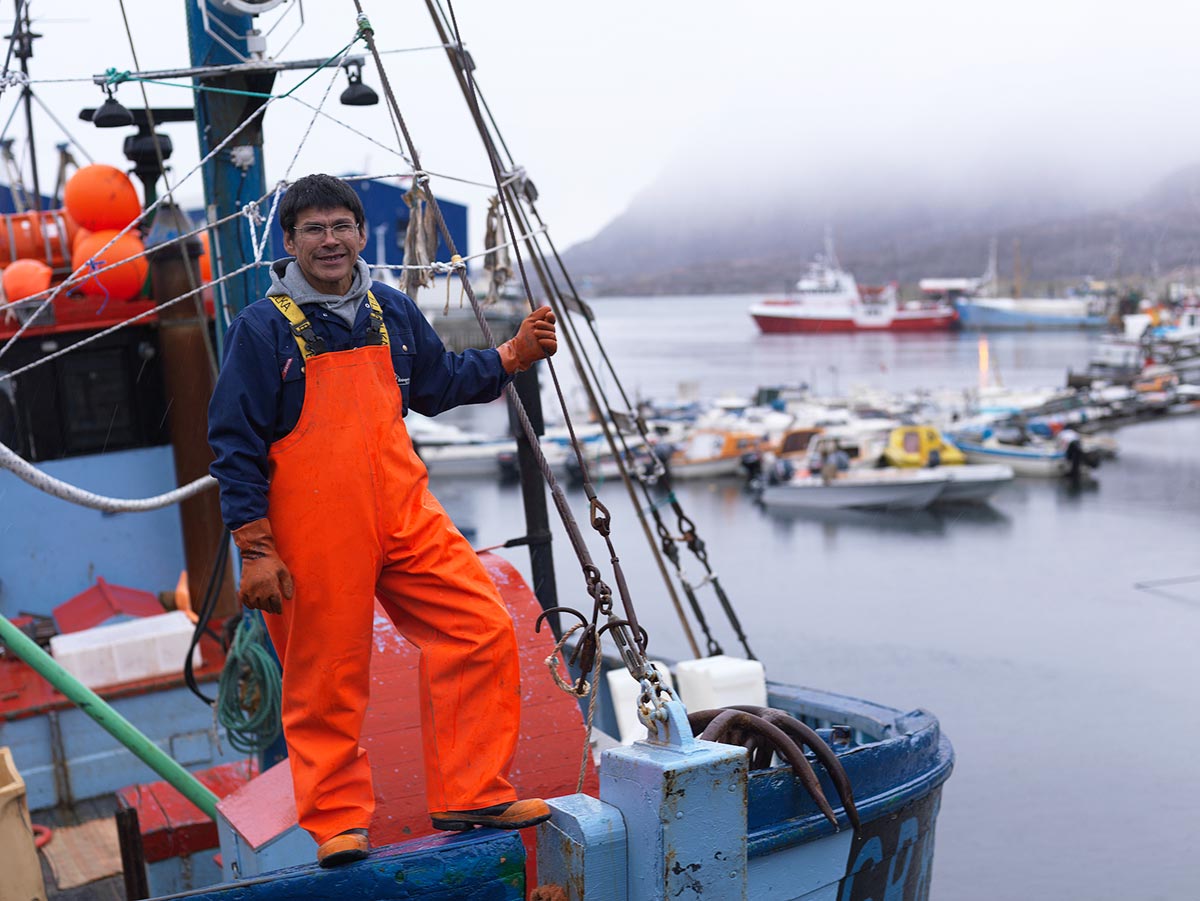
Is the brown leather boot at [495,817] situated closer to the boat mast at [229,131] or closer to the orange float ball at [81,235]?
the boat mast at [229,131]

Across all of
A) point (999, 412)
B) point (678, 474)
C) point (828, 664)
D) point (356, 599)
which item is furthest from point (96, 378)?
point (999, 412)

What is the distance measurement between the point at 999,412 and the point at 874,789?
4420 cm

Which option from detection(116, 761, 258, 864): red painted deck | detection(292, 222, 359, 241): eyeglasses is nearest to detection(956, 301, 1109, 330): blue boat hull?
detection(116, 761, 258, 864): red painted deck

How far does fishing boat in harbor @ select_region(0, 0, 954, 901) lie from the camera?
127 inches

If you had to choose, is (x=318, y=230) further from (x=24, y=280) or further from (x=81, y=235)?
(x=81, y=235)

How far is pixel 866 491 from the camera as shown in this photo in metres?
33.9

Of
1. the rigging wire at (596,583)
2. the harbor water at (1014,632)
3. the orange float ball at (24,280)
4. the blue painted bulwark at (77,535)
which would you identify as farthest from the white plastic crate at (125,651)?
the harbor water at (1014,632)

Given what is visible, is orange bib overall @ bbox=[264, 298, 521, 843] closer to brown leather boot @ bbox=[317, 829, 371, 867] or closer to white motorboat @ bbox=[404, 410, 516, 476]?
brown leather boot @ bbox=[317, 829, 371, 867]

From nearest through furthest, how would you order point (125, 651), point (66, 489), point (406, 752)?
point (406, 752), point (66, 489), point (125, 651)

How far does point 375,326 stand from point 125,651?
5.18m

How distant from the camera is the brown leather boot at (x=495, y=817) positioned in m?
3.30

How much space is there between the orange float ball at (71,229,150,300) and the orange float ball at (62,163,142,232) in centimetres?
10

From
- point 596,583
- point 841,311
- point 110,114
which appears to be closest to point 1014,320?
point 841,311

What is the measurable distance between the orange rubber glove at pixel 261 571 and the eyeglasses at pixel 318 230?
725 millimetres
